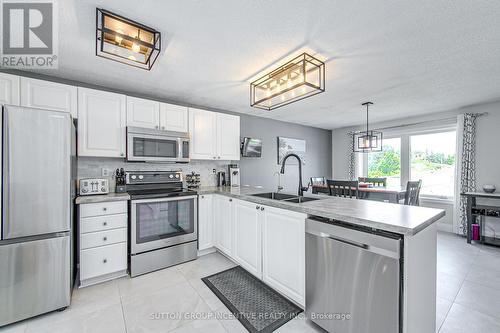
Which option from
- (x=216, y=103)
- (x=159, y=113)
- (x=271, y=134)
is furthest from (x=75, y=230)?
(x=271, y=134)

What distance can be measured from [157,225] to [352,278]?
2204mm

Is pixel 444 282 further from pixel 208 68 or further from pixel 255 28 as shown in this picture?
pixel 208 68

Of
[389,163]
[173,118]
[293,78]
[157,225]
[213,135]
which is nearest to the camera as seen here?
[293,78]

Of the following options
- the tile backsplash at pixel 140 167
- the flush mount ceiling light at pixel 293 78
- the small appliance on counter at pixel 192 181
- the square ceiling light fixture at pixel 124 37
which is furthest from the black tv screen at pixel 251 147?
the square ceiling light fixture at pixel 124 37

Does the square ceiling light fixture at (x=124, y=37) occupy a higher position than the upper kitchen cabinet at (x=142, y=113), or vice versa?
the square ceiling light fixture at (x=124, y=37)

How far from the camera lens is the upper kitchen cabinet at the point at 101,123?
8.09ft

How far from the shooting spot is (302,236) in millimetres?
1722

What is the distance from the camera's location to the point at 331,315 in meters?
1.51

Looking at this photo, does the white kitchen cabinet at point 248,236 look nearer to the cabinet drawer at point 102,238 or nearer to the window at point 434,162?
the cabinet drawer at point 102,238

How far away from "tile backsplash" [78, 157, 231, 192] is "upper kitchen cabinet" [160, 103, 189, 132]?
2.03 ft

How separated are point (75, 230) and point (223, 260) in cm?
176

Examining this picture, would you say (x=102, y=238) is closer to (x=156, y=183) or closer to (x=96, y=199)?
(x=96, y=199)

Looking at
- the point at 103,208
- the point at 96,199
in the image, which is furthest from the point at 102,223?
the point at 96,199

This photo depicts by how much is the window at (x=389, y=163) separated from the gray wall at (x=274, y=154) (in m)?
1.29
